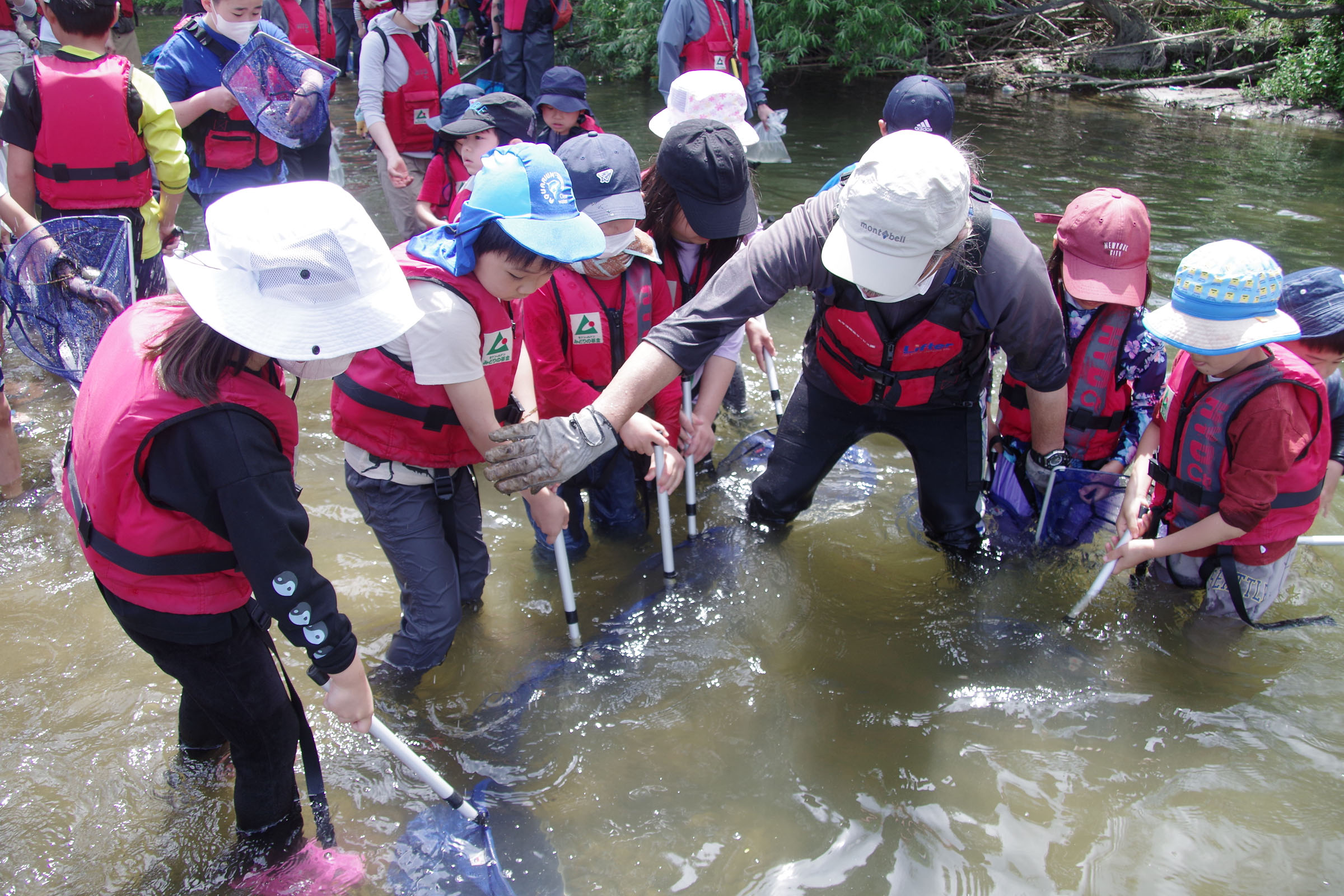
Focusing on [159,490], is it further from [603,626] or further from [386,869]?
[603,626]

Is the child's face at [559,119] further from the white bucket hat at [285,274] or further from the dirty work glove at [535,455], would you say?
the white bucket hat at [285,274]

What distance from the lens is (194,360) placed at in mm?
1777

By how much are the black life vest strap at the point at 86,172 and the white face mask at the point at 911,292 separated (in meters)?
3.54

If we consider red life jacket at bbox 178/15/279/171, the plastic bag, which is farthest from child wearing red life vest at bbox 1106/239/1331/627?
the plastic bag

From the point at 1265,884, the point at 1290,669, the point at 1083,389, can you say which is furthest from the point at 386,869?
the point at 1290,669

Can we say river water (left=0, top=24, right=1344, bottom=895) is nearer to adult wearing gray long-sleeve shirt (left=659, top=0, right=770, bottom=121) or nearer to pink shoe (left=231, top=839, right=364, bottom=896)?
Answer: pink shoe (left=231, top=839, right=364, bottom=896)

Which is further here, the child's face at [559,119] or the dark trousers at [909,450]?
the child's face at [559,119]

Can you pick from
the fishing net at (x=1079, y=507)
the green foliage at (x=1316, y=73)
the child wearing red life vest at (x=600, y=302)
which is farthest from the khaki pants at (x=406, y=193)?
the green foliage at (x=1316, y=73)

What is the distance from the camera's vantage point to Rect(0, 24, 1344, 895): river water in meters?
2.61

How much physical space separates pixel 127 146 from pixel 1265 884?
206 inches

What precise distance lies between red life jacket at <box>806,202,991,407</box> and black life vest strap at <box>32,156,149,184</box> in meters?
3.30

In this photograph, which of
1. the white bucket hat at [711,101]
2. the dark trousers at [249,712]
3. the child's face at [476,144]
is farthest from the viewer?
the child's face at [476,144]

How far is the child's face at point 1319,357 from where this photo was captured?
3.04m

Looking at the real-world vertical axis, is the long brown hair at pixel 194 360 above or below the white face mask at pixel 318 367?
above
